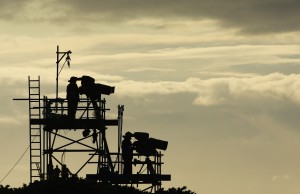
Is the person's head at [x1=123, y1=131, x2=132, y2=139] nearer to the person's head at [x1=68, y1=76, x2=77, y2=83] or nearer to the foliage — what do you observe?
the person's head at [x1=68, y1=76, x2=77, y2=83]

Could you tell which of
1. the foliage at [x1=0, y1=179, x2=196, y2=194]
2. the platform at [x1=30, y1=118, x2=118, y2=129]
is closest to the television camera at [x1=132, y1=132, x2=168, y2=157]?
the platform at [x1=30, y1=118, x2=118, y2=129]

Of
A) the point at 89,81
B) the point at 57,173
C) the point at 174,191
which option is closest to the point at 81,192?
the point at 174,191

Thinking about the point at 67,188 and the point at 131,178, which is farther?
the point at 131,178

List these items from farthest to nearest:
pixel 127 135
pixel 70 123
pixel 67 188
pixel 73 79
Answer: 1. pixel 127 135
2. pixel 70 123
3. pixel 73 79
4. pixel 67 188

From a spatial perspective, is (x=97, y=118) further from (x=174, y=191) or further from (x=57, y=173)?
Result: (x=174, y=191)

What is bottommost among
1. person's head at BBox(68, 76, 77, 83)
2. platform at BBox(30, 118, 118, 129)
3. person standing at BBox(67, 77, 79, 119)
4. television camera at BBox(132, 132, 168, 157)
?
television camera at BBox(132, 132, 168, 157)

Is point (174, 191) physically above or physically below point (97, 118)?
below

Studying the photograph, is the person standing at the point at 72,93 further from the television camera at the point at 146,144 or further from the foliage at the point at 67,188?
the foliage at the point at 67,188

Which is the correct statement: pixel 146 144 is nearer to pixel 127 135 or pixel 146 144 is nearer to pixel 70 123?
pixel 127 135

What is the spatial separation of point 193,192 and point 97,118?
11.0 meters

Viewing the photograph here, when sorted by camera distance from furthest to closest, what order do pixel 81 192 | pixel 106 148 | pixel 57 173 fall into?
1. pixel 106 148
2. pixel 57 173
3. pixel 81 192

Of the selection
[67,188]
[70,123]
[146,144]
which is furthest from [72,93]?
[67,188]

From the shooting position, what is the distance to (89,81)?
60.4 metres

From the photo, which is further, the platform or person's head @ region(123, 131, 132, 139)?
person's head @ region(123, 131, 132, 139)
